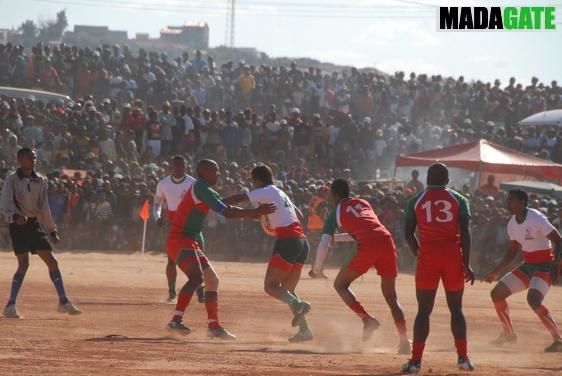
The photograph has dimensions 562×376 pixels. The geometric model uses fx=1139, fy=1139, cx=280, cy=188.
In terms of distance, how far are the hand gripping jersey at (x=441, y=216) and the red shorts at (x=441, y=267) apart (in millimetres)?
66

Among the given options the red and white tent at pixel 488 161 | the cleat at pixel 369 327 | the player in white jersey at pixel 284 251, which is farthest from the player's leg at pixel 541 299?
the red and white tent at pixel 488 161

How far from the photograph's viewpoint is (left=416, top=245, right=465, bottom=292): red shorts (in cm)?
1005

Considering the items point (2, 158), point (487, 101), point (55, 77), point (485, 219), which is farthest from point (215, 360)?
point (487, 101)

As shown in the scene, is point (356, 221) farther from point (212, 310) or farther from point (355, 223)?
point (212, 310)

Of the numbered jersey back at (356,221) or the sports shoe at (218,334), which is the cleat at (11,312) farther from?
the numbered jersey back at (356,221)

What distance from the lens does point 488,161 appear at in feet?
86.4

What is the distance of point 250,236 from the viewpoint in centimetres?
2527

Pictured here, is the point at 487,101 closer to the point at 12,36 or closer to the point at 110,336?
the point at 110,336

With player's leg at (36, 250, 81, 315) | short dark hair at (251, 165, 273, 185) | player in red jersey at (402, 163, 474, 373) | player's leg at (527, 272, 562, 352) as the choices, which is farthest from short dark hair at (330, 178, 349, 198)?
player's leg at (36, 250, 81, 315)

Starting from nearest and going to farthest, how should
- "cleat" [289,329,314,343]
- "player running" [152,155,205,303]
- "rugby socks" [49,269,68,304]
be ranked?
"cleat" [289,329,314,343], "rugby socks" [49,269,68,304], "player running" [152,155,205,303]

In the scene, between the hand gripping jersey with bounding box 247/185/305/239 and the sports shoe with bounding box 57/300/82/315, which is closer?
the hand gripping jersey with bounding box 247/185/305/239

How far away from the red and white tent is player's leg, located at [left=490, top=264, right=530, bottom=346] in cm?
1344

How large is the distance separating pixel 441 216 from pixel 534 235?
3004 mm

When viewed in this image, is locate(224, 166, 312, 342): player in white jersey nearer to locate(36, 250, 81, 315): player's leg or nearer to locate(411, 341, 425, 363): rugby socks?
locate(411, 341, 425, 363): rugby socks
